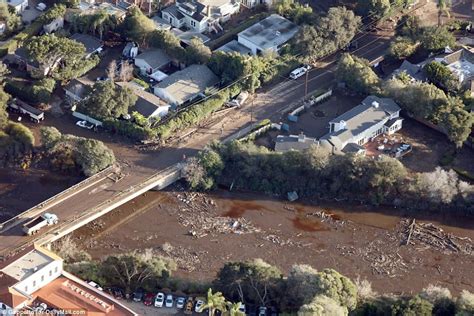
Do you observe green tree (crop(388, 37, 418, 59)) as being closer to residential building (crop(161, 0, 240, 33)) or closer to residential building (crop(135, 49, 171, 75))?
residential building (crop(161, 0, 240, 33))

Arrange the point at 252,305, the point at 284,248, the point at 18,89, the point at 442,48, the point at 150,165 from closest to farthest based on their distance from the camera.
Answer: the point at 252,305
the point at 284,248
the point at 150,165
the point at 18,89
the point at 442,48

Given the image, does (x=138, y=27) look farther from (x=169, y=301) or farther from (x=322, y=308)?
(x=322, y=308)

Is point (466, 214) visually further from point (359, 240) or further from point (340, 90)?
point (340, 90)

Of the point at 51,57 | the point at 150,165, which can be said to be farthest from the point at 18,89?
the point at 150,165

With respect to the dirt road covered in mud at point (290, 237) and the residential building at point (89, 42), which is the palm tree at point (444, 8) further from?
the residential building at point (89, 42)

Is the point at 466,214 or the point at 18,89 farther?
the point at 18,89

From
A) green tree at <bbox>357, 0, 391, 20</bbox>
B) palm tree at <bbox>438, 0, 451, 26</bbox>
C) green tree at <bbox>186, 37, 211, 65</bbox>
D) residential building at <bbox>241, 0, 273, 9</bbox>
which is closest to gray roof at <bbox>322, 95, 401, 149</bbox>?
green tree at <bbox>357, 0, 391, 20</bbox>

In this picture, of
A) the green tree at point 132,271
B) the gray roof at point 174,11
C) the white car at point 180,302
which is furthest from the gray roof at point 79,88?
the white car at point 180,302
